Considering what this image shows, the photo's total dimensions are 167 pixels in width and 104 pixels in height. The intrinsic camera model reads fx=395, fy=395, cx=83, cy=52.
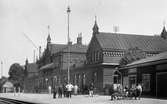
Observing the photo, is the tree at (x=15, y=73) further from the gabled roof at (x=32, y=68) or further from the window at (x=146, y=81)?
the window at (x=146, y=81)

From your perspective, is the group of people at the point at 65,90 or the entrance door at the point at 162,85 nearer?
the entrance door at the point at 162,85

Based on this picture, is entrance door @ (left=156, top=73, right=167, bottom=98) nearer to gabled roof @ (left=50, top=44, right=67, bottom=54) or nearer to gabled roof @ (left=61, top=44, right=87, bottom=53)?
gabled roof @ (left=61, top=44, right=87, bottom=53)

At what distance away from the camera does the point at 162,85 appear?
116 ft

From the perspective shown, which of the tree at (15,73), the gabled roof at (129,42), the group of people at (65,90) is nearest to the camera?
the group of people at (65,90)

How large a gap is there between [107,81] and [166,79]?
939 inches

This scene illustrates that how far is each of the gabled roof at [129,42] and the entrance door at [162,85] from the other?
76.6ft

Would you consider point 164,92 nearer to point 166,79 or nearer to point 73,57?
point 166,79

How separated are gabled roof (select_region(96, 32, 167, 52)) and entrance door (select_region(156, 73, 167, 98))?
23.3 m

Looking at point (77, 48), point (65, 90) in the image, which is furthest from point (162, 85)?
point (77, 48)

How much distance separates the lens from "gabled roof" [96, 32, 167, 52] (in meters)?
60.5

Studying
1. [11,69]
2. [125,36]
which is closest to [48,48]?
[125,36]

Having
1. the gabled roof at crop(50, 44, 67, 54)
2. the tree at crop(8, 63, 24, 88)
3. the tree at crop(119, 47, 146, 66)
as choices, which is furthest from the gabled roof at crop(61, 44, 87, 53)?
the tree at crop(8, 63, 24, 88)

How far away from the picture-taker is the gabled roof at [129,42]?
199 ft

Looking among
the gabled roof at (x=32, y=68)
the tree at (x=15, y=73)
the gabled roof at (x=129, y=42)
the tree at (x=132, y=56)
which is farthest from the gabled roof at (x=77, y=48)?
the tree at (x=15, y=73)
